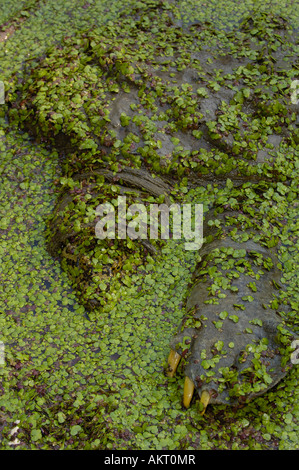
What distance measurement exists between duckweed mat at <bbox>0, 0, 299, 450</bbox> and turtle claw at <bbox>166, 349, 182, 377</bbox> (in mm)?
68

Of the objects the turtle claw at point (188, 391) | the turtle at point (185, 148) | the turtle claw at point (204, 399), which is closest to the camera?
the turtle claw at point (204, 399)

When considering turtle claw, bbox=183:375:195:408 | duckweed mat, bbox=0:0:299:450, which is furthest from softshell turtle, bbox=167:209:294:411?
duckweed mat, bbox=0:0:299:450

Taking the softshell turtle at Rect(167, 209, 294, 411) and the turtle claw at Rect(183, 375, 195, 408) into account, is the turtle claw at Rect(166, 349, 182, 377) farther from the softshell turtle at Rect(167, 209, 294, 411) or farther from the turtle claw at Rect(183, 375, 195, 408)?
the turtle claw at Rect(183, 375, 195, 408)

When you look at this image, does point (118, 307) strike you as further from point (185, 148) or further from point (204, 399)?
point (185, 148)

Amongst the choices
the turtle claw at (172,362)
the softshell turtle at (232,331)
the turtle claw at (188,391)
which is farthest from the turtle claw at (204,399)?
the turtle claw at (172,362)

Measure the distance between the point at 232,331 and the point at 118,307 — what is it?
4.48 feet

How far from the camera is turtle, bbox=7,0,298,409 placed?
5.27 metres

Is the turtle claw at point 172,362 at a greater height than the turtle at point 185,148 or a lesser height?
lesser

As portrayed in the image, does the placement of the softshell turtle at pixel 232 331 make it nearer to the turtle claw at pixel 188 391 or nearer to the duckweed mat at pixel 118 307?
the turtle claw at pixel 188 391

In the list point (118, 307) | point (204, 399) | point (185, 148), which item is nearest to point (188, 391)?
point (204, 399)

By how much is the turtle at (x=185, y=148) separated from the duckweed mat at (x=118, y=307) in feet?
0.22

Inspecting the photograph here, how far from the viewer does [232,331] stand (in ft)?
17.2

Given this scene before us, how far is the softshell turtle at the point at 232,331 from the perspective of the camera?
498 centimetres
